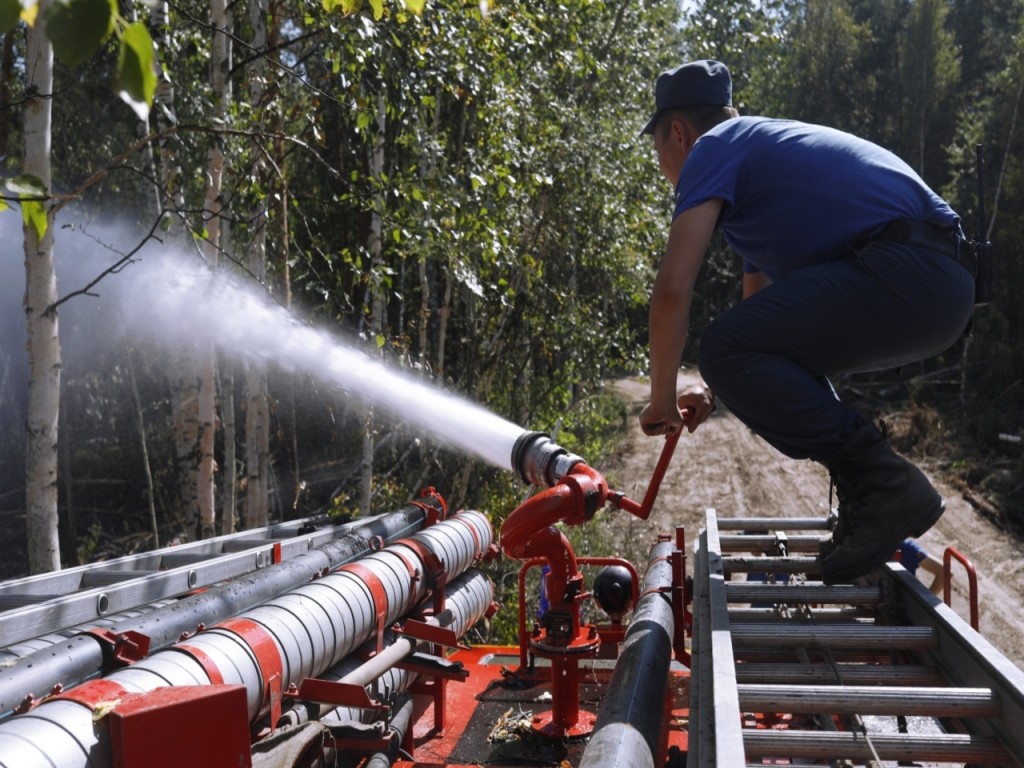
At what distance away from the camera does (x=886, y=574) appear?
394 centimetres

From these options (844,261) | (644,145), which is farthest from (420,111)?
(644,145)

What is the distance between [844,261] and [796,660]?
5.20ft

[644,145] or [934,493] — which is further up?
[644,145]

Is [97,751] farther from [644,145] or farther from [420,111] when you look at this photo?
[644,145]

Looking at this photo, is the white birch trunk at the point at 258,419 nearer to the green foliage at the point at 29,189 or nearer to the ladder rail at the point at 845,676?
the green foliage at the point at 29,189

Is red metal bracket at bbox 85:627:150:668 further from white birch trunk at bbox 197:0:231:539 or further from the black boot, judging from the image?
white birch trunk at bbox 197:0:231:539

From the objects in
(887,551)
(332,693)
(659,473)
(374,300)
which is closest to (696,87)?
(659,473)

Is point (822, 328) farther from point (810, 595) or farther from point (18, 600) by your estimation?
point (18, 600)

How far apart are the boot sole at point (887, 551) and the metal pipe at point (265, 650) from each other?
2085 mm

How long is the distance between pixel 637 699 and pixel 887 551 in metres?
1.03

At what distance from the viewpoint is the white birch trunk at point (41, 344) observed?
669 cm

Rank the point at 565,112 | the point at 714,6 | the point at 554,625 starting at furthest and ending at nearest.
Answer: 1. the point at 714,6
2. the point at 565,112
3. the point at 554,625

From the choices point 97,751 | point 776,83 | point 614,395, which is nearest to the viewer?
point 97,751

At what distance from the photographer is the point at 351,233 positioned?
14.4 m
